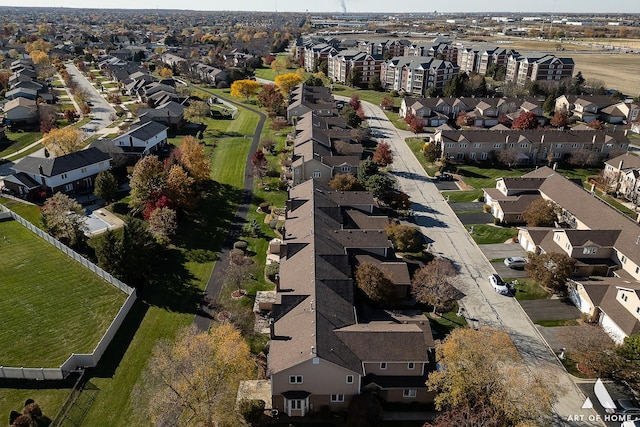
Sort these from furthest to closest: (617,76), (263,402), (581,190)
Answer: (617,76)
(581,190)
(263,402)

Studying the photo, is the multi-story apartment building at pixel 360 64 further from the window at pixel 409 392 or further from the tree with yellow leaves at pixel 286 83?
the window at pixel 409 392

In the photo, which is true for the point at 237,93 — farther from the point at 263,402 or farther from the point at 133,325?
the point at 263,402

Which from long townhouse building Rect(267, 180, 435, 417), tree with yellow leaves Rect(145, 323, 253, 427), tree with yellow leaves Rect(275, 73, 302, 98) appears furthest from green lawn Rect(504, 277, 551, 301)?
tree with yellow leaves Rect(275, 73, 302, 98)

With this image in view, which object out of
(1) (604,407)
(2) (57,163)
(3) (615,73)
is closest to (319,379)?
(1) (604,407)

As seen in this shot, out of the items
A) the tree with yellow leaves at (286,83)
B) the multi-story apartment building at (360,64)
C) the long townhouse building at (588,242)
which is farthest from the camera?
the multi-story apartment building at (360,64)

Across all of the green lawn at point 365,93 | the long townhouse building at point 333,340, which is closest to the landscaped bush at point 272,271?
the long townhouse building at point 333,340

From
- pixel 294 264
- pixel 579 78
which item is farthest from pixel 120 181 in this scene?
pixel 579 78
